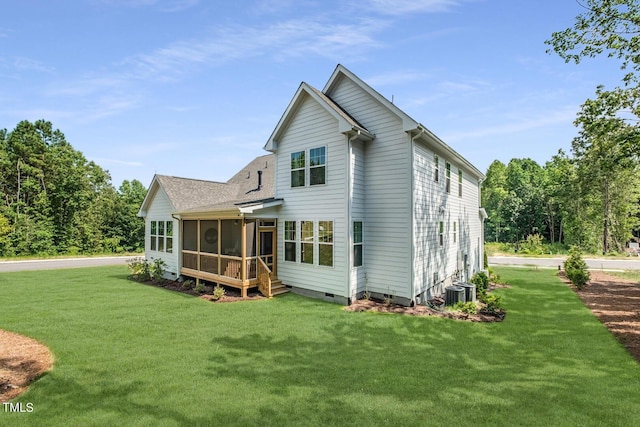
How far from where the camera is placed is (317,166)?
12039mm

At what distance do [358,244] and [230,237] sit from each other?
24.8ft

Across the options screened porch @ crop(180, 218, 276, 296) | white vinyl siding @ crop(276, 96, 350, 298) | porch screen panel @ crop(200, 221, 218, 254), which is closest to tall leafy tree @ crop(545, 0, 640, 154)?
white vinyl siding @ crop(276, 96, 350, 298)

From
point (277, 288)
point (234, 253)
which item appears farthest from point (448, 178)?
point (234, 253)

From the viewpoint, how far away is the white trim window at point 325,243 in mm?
11506

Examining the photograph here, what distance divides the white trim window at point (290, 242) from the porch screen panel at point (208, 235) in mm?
5219

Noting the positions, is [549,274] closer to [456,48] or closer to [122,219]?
[456,48]

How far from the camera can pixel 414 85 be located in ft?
40.4

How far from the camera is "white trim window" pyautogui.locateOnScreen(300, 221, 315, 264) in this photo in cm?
1217

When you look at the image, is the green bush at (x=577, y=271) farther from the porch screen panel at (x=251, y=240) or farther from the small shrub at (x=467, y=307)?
the porch screen panel at (x=251, y=240)

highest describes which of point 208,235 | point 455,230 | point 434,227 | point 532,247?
point 434,227

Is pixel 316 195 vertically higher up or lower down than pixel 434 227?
higher up

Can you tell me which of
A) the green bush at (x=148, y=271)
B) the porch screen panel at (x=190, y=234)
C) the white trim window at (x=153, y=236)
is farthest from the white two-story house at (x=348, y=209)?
the white trim window at (x=153, y=236)

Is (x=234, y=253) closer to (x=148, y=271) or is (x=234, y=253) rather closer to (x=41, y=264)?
(x=148, y=271)

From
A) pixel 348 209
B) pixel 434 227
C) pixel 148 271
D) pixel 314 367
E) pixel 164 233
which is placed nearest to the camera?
pixel 314 367
